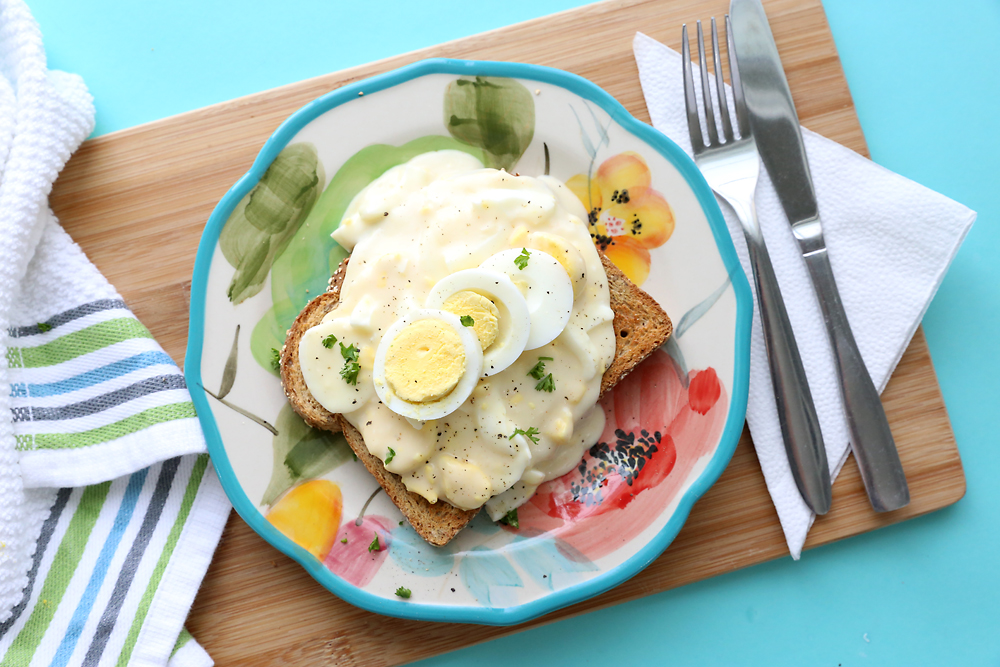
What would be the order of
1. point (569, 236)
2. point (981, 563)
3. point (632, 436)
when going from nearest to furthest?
point (569, 236) → point (632, 436) → point (981, 563)

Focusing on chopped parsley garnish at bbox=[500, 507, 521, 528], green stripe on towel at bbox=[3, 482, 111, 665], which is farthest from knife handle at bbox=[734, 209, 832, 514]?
green stripe on towel at bbox=[3, 482, 111, 665]

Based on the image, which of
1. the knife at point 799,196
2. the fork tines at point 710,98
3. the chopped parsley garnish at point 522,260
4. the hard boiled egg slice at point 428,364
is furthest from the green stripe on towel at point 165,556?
the knife at point 799,196

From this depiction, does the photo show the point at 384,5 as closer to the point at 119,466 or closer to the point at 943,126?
the point at 119,466

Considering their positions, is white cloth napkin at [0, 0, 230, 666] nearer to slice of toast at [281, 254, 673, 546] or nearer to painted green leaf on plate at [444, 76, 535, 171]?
slice of toast at [281, 254, 673, 546]

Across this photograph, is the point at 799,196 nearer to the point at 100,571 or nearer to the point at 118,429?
the point at 118,429

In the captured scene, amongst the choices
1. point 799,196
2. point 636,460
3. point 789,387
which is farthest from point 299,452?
point 799,196

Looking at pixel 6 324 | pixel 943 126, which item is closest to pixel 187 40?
pixel 6 324
